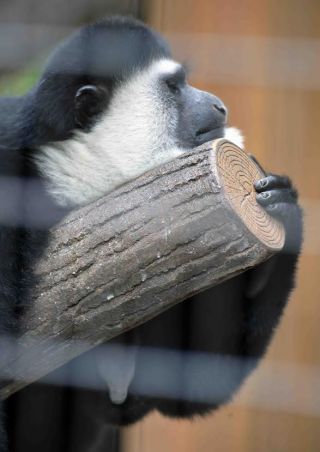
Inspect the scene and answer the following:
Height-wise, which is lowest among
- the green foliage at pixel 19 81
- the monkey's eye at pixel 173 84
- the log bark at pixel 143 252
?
the green foliage at pixel 19 81

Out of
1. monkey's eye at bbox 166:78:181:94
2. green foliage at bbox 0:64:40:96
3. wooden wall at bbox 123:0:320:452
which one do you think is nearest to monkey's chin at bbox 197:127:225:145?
monkey's eye at bbox 166:78:181:94

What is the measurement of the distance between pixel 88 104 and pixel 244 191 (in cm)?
37

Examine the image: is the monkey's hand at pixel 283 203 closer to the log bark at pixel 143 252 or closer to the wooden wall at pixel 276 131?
the log bark at pixel 143 252

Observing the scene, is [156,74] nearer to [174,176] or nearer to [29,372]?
[174,176]

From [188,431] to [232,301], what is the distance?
0.80 metres

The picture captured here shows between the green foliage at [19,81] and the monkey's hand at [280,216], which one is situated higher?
the monkey's hand at [280,216]

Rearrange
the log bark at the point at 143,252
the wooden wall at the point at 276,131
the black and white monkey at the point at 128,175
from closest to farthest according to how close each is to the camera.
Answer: the log bark at the point at 143,252 → the black and white monkey at the point at 128,175 → the wooden wall at the point at 276,131

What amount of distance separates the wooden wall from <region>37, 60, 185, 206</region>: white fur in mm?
531

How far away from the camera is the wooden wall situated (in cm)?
191

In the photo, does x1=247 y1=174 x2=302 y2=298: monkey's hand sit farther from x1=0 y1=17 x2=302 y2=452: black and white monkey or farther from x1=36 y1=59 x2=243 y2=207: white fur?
x1=36 y1=59 x2=243 y2=207: white fur

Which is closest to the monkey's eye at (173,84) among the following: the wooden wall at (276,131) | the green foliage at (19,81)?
the wooden wall at (276,131)

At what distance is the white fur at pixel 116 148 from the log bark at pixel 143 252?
162 millimetres

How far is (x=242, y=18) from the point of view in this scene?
1939mm

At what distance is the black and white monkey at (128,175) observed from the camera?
4.25 feet
